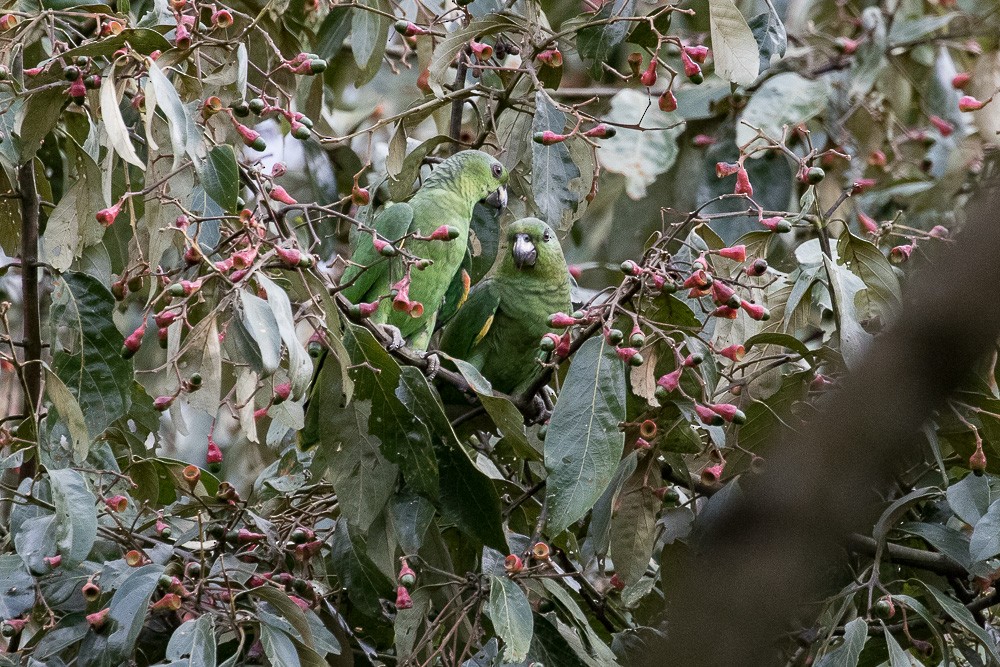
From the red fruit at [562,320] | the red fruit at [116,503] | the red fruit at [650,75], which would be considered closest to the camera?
the red fruit at [562,320]

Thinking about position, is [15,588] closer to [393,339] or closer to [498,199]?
[393,339]

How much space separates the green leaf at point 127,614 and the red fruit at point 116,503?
0.26 metres

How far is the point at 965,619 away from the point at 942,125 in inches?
111

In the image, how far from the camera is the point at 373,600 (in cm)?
236

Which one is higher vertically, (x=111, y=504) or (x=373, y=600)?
(x=111, y=504)

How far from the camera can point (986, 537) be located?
2004 mm

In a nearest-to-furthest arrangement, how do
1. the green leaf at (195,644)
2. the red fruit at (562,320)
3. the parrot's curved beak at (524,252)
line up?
the green leaf at (195,644), the red fruit at (562,320), the parrot's curved beak at (524,252)

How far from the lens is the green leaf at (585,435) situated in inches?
77.4

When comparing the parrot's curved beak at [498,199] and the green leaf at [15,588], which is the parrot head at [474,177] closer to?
the parrot's curved beak at [498,199]

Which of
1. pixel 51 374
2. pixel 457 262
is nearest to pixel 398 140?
pixel 457 262

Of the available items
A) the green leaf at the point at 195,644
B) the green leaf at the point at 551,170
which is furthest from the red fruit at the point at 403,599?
the green leaf at the point at 551,170

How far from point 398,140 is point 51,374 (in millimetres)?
1025

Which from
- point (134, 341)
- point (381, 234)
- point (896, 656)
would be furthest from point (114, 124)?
point (896, 656)

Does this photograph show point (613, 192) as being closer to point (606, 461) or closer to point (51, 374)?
point (606, 461)
